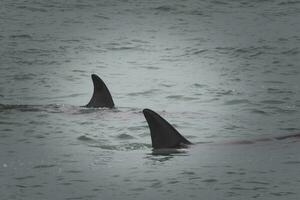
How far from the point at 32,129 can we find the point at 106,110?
2.95 m

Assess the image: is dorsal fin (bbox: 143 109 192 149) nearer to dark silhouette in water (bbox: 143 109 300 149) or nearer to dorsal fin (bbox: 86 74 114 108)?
dark silhouette in water (bbox: 143 109 300 149)

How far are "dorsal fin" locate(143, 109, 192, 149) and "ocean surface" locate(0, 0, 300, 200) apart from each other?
0.94 feet

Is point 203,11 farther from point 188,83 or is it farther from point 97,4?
point 188,83

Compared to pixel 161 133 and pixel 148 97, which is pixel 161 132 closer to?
pixel 161 133

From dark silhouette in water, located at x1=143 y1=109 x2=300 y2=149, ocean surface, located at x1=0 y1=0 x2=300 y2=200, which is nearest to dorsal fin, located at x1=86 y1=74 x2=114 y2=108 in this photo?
ocean surface, located at x1=0 y1=0 x2=300 y2=200

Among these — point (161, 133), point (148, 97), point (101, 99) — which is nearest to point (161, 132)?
point (161, 133)

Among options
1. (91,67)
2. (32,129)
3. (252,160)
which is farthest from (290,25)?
(252,160)

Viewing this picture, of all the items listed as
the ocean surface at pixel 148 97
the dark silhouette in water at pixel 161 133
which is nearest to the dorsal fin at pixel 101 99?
the ocean surface at pixel 148 97

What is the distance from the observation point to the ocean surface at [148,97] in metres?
14.0

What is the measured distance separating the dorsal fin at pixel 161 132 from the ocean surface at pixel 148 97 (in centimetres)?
29

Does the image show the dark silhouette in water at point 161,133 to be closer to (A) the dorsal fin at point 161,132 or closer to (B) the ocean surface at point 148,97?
(A) the dorsal fin at point 161,132

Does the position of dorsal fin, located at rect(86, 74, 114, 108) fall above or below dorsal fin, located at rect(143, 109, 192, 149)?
below

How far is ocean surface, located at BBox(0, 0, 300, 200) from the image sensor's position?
14039 mm

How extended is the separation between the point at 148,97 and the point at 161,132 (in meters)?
8.62
